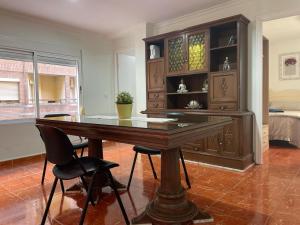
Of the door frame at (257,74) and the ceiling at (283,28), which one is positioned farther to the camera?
the ceiling at (283,28)

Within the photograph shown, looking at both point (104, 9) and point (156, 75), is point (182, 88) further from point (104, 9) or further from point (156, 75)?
point (104, 9)

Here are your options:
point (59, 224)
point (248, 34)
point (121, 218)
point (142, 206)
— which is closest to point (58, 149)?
point (59, 224)

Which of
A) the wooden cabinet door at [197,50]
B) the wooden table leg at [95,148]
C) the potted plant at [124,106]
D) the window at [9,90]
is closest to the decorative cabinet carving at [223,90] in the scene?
the wooden cabinet door at [197,50]

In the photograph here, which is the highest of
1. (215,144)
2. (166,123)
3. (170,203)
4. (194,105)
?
(194,105)

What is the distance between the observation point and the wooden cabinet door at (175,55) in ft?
12.7

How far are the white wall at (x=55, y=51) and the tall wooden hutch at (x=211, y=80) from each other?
156 cm

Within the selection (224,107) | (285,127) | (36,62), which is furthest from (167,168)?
(285,127)

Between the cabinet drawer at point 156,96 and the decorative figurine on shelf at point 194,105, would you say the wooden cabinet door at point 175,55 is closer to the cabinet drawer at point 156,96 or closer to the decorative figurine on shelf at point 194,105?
the cabinet drawer at point 156,96

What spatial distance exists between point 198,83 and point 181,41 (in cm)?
80

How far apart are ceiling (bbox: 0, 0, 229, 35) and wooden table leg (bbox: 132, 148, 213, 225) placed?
2.73 metres

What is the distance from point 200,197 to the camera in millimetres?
2400

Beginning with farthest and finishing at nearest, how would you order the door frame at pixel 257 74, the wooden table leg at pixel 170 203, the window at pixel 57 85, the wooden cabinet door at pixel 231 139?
the window at pixel 57 85
the door frame at pixel 257 74
the wooden cabinet door at pixel 231 139
the wooden table leg at pixel 170 203

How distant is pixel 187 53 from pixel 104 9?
1.60 metres

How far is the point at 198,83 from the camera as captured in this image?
4.08 meters
